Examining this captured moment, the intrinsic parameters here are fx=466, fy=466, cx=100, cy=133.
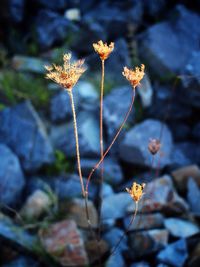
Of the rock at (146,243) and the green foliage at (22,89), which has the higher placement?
the green foliage at (22,89)

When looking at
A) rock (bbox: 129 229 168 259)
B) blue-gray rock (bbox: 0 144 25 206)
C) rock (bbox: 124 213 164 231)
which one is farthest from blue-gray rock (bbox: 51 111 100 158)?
rock (bbox: 129 229 168 259)

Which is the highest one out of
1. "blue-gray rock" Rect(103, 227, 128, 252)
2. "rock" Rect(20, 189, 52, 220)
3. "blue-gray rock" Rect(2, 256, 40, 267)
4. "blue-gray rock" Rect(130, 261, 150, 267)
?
"rock" Rect(20, 189, 52, 220)

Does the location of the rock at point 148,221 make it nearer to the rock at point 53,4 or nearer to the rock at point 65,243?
the rock at point 65,243

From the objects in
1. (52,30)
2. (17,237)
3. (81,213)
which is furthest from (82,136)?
(52,30)

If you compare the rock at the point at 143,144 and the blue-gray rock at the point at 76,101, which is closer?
the rock at the point at 143,144

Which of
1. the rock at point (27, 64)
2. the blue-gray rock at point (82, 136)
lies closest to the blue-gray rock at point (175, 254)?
the blue-gray rock at point (82, 136)

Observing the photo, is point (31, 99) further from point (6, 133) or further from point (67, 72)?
point (67, 72)

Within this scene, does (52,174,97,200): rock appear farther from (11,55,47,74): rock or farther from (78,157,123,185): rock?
(11,55,47,74): rock
